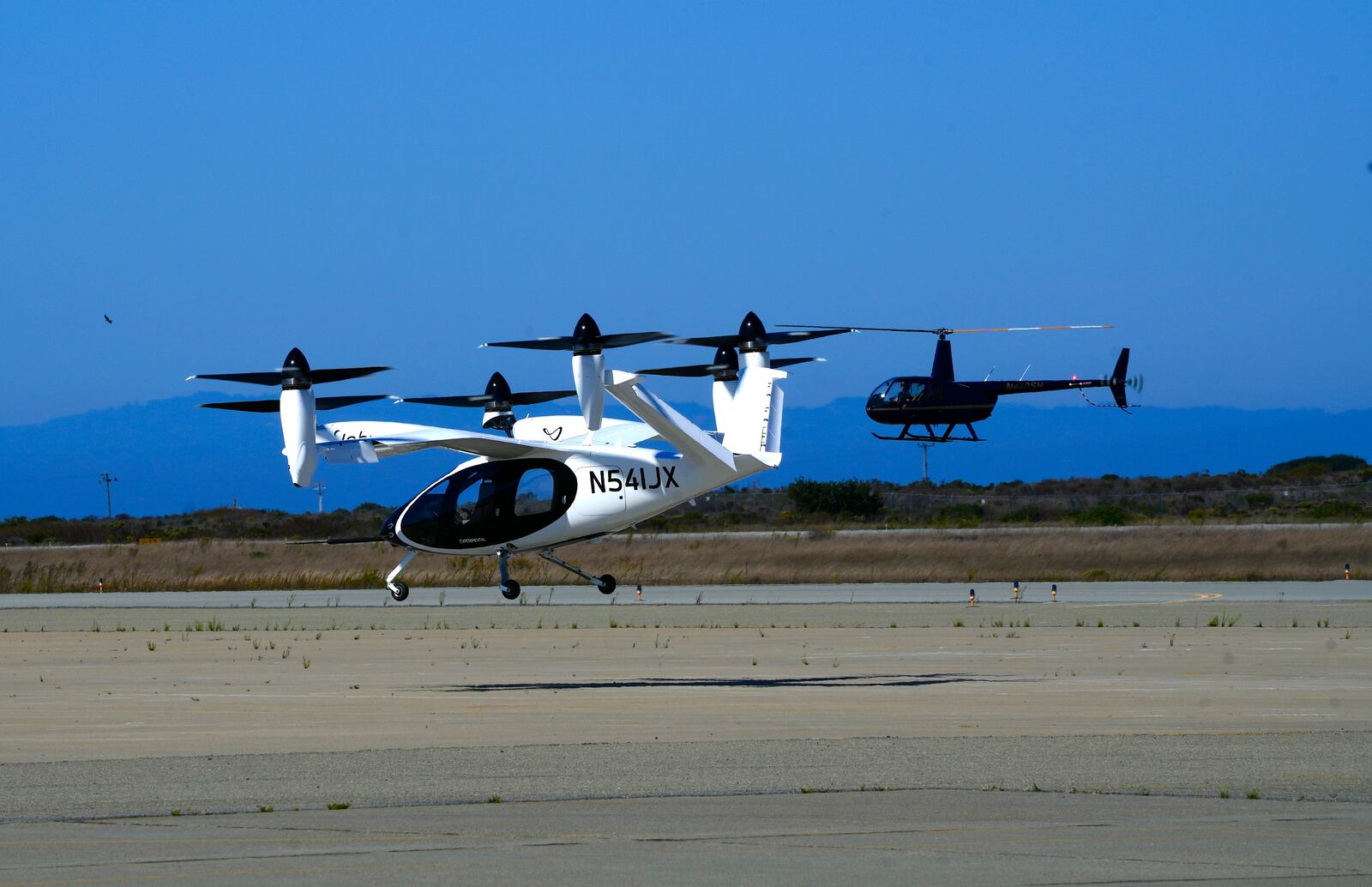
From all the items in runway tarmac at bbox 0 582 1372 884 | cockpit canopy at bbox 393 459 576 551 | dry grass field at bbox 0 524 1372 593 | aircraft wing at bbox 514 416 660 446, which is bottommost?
runway tarmac at bbox 0 582 1372 884

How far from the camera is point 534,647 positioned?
32.9m

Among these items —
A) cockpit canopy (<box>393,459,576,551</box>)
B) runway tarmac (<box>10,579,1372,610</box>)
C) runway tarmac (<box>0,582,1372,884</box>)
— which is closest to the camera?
runway tarmac (<box>0,582,1372,884</box>)

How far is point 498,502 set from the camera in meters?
36.7

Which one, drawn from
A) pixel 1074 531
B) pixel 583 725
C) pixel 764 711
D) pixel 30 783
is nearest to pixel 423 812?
pixel 30 783

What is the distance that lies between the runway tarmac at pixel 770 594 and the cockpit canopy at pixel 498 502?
32.5 ft

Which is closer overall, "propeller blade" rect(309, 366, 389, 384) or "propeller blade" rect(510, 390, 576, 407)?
"propeller blade" rect(309, 366, 389, 384)

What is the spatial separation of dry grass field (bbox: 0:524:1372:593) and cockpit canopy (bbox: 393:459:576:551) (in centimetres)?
1919

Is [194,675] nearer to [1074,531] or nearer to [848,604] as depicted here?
[848,604]

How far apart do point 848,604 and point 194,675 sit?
2117cm

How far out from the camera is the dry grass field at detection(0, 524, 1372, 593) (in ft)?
188

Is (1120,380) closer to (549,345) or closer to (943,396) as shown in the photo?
(943,396)

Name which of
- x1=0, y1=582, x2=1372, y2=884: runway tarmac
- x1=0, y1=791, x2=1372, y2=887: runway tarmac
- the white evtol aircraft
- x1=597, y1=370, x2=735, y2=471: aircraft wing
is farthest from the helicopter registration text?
x1=0, y1=791, x2=1372, y2=887: runway tarmac

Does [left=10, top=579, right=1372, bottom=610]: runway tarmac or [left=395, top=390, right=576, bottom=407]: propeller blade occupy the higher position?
[left=395, top=390, right=576, bottom=407]: propeller blade

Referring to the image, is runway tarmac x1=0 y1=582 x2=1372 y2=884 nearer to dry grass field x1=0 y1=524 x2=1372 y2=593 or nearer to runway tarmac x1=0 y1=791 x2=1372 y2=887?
runway tarmac x1=0 y1=791 x2=1372 y2=887
